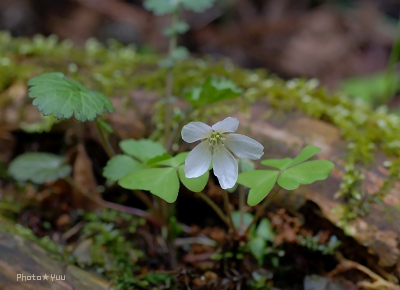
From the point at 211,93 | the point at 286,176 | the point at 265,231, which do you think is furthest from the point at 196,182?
the point at 265,231

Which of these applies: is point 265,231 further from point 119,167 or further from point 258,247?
point 119,167

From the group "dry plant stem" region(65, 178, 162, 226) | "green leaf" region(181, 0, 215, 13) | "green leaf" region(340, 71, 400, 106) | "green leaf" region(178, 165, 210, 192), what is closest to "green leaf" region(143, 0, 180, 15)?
"green leaf" region(181, 0, 215, 13)

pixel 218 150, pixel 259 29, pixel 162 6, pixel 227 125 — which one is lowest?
pixel 259 29

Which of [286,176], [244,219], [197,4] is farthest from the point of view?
[197,4]

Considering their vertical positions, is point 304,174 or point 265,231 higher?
point 304,174

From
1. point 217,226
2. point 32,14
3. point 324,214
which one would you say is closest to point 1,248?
point 217,226

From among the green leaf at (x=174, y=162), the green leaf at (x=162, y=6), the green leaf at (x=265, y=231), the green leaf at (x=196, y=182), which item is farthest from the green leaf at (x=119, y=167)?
the green leaf at (x=162, y=6)

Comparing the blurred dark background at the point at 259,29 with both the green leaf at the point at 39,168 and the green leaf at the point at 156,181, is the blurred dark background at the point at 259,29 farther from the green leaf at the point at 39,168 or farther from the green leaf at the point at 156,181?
the green leaf at the point at 156,181
